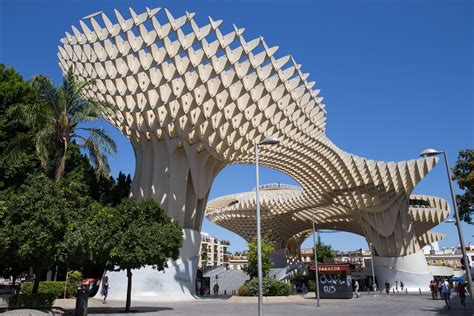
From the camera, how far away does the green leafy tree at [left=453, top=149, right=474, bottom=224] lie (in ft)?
80.0

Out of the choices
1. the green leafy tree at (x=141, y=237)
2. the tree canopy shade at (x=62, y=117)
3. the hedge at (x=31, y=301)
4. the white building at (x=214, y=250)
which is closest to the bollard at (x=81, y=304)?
the hedge at (x=31, y=301)

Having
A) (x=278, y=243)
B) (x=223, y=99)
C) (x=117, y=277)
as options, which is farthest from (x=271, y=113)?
(x=278, y=243)

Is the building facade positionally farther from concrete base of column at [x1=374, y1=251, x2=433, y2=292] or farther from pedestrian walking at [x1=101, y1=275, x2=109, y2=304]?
concrete base of column at [x1=374, y1=251, x2=433, y2=292]

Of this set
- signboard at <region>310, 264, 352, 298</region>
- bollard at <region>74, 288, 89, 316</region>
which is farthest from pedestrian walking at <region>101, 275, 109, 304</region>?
signboard at <region>310, 264, 352, 298</region>

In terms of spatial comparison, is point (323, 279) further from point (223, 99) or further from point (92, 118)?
point (92, 118)

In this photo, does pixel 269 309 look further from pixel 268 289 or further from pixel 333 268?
pixel 333 268

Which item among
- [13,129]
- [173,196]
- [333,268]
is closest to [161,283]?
[173,196]

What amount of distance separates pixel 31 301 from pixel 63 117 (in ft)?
32.0

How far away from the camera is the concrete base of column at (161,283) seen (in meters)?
29.4

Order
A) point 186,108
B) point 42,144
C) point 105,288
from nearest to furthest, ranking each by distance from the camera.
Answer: point 42,144 < point 105,288 < point 186,108

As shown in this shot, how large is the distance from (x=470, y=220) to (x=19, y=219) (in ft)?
85.5

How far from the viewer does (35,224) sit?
15.4 metres

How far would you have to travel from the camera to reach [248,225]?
75000 millimetres

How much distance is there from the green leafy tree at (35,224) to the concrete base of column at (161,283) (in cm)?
1344
